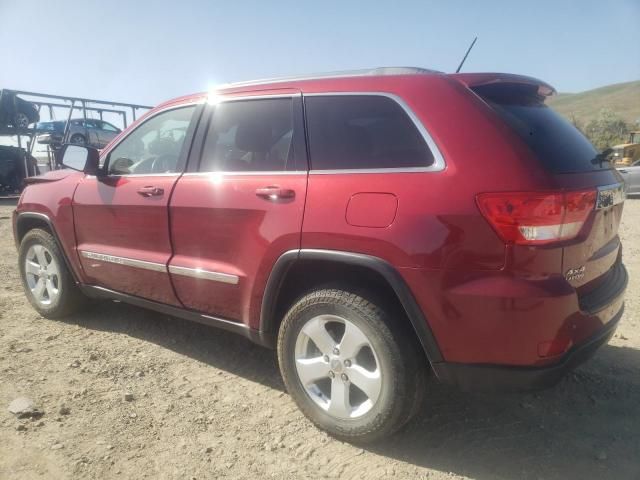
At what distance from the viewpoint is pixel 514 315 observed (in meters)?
1.98

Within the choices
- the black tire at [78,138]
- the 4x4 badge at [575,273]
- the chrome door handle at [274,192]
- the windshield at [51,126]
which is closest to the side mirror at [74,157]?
the chrome door handle at [274,192]

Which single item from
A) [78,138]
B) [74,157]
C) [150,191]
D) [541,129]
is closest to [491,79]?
[541,129]

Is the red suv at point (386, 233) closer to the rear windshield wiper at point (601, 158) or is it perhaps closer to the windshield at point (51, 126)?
→ the rear windshield wiper at point (601, 158)

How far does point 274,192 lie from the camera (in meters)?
2.60

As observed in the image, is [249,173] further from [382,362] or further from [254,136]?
[382,362]

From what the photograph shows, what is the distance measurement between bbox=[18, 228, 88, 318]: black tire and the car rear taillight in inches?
134

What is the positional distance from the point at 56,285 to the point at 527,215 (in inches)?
148

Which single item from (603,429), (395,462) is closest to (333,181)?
(395,462)

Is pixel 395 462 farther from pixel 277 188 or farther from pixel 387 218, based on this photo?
pixel 277 188

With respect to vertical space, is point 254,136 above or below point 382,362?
above

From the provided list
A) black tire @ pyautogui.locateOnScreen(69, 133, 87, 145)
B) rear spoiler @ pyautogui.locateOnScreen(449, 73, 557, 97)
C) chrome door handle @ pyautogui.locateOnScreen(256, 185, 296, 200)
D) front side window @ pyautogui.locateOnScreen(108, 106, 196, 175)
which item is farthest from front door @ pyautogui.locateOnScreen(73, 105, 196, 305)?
black tire @ pyautogui.locateOnScreen(69, 133, 87, 145)

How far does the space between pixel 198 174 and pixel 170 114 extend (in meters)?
0.64

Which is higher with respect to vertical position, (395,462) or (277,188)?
(277,188)

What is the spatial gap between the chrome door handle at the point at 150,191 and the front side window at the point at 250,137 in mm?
328
